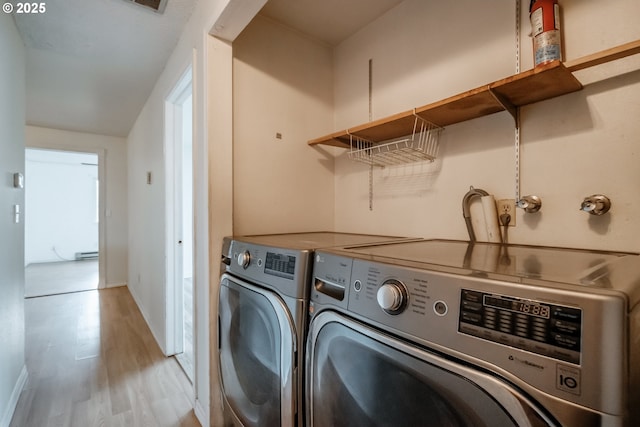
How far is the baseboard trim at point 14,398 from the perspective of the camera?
146cm

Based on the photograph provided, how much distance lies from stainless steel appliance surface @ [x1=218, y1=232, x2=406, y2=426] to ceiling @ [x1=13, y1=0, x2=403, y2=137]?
4.35ft

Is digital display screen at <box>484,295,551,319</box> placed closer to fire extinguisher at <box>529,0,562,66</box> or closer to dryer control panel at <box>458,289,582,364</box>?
dryer control panel at <box>458,289,582,364</box>

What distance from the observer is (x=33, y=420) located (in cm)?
155

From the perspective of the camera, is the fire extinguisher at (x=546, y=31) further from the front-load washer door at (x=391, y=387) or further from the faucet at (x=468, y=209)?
the front-load washer door at (x=391, y=387)

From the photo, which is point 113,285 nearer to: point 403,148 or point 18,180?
point 18,180

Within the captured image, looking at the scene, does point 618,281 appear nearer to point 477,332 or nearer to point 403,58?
point 477,332

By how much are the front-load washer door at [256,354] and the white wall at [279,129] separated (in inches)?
18.2

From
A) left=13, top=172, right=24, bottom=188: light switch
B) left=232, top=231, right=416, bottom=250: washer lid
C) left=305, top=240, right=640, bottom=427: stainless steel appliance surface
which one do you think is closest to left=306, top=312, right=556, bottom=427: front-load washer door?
left=305, top=240, right=640, bottom=427: stainless steel appliance surface

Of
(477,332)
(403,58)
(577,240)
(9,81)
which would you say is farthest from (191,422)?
(403,58)

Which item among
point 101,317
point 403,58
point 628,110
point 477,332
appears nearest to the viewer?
point 477,332

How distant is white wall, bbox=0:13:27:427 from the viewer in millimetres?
1453

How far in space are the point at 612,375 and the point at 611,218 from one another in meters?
0.75

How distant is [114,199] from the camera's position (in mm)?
4340

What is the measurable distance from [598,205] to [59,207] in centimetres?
865
